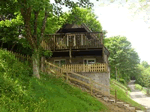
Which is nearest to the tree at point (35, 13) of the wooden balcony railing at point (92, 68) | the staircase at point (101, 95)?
the staircase at point (101, 95)

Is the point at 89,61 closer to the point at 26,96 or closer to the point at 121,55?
the point at 26,96

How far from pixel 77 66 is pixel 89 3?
7.22 meters

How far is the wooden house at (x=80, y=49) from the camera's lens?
1819 centimetres

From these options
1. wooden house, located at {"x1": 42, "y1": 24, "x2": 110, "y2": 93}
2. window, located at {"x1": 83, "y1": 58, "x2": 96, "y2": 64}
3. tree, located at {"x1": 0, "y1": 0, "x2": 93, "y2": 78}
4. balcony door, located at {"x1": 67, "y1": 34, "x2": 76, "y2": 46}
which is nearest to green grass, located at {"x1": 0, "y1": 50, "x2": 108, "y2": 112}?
tree, located at {"x1": 0, "y1": 0, "x2": 93, "y2": 78}

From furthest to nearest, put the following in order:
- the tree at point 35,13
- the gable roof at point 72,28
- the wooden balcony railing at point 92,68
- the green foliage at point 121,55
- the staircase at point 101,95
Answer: the green foliage at point 121,55 < the gable roof at point 72,28 < the wooden balcony railing at point 92,68 < the staircase at point 101,95 < the tree at point 35,13

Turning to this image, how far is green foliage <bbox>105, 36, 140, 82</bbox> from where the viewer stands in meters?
47.7

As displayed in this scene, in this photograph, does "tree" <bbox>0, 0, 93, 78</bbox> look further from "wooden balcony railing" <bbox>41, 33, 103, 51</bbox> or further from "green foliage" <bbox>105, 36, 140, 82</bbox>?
"green foliage" <bbox>105, 36, 140, 82</bbox>

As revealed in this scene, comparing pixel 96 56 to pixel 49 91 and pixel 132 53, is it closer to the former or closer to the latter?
pixel 49 91

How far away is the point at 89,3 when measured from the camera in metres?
14.2

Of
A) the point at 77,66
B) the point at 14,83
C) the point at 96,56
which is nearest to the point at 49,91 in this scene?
the point at 14,83

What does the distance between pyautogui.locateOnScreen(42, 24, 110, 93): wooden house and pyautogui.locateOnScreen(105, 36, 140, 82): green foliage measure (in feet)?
81.1

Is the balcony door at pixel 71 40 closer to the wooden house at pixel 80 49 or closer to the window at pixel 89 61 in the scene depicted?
the wooden house at pixel 80 49

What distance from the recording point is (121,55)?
47.6 meters

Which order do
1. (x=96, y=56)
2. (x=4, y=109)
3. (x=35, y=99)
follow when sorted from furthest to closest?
1. (x=96, y=56)
2. (x=35, y=99)
3. (x=4, y=109)
